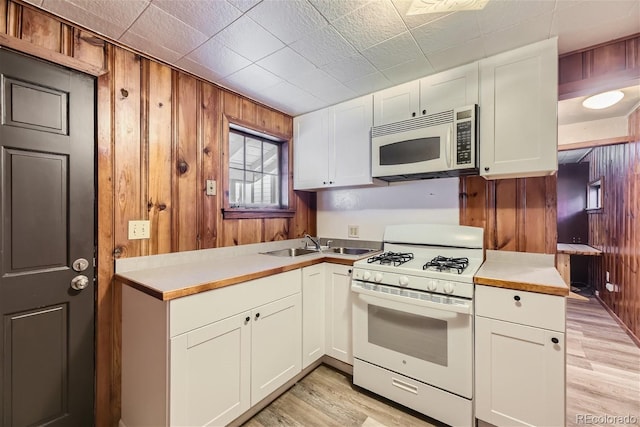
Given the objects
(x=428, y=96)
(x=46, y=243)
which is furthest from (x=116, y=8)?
(x=428, y=96)

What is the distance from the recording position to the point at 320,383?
2.07m

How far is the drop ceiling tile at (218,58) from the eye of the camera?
5.57 ft

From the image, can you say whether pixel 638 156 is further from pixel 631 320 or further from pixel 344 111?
pixel 344 111

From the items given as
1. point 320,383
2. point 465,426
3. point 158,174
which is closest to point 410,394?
point 465,426

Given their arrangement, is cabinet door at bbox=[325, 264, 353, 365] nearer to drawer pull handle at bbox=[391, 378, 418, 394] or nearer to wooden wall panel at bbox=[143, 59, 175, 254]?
drawer pull handle at bbox=[391, 378, 418, 394]

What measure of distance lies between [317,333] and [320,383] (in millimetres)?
344

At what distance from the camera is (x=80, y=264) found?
1520 mm

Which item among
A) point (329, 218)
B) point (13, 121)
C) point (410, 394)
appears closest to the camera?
point (13, 121)

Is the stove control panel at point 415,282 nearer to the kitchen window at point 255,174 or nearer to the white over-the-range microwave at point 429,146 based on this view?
the white over-the-range microwave at point 429,146

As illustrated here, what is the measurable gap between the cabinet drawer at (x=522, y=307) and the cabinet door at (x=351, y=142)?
4.00 feet

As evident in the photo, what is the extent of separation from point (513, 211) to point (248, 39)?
6.93ft

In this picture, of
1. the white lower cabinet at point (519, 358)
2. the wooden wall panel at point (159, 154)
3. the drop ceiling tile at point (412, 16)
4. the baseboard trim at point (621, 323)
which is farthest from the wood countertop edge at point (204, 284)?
the baseboard trim at point (621, 323)

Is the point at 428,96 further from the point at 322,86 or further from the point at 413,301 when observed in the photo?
the point at 413,301

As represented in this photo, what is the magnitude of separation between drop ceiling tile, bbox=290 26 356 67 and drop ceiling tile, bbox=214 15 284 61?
14 centimetres
